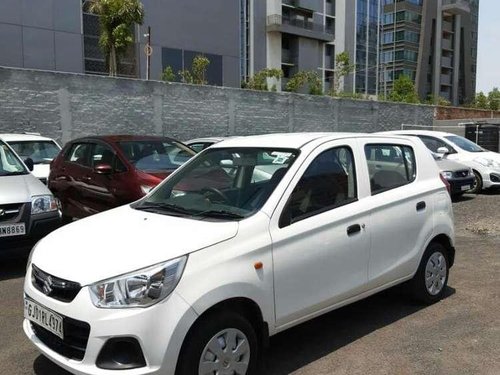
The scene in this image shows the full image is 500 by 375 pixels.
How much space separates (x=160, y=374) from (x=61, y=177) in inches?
255

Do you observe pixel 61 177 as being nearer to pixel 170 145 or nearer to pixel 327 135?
pixel 170 145

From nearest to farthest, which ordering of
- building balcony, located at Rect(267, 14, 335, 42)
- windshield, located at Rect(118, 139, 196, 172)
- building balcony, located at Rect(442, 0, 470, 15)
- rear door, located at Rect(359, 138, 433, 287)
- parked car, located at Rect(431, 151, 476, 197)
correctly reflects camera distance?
rear door, located at Rect(359, 138, 433, 287)
windshield, located at Rect(118, 139, 196, 172)
parked car, located at Rect(431, 151, 476, 197)
building balcony, located at Rect(267, 14, 335, 42)
building balcony, located at Rect(442, 0, 470, 15)

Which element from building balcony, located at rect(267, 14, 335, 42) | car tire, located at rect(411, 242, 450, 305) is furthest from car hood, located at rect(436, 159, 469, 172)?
building balcony, located at rect(267, 14, 335, 42)

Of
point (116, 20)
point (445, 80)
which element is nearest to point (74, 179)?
point (116, 20)

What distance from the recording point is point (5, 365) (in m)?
3.89

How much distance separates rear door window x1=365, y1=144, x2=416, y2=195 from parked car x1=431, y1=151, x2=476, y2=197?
699 cm

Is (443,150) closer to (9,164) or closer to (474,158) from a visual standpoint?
(474,158)

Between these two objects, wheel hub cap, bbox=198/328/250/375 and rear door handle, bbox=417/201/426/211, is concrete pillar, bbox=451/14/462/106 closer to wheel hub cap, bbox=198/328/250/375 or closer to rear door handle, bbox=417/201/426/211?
rear door handle, bbox=417/201/426/211

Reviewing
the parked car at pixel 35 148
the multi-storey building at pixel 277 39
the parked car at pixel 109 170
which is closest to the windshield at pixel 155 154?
the parked car at pixel 109 170

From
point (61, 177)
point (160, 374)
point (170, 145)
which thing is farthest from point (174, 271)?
point (61, 177)

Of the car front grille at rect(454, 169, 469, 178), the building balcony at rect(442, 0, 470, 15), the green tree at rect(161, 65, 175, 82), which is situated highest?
the building balcony at rect(442, 0, 470, 15)

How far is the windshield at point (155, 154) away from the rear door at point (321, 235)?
4.04 m

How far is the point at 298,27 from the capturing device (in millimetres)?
62938

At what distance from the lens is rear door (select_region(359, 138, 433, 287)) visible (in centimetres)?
436
